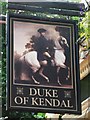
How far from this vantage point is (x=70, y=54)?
3.37 m

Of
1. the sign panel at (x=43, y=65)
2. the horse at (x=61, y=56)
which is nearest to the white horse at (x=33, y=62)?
the sign panel at (x=43, y=65)

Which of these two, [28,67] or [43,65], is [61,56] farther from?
[28,67]

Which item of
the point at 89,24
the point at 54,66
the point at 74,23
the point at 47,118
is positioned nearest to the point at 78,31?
the point at 74,23

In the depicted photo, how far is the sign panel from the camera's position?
122 inches

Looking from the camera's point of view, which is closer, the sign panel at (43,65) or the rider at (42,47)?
the sign panel at (43,65)

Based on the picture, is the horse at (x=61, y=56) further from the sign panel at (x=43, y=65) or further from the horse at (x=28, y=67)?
the horse at (x=28, y=67)

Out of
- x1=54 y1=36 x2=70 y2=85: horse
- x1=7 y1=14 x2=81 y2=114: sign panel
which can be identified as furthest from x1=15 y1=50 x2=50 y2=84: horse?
x1=54 y1=36 x2=70 y2=85: horse

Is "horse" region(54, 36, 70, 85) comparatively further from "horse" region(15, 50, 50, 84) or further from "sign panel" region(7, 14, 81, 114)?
"horse" region(15, 50, 50, 84)

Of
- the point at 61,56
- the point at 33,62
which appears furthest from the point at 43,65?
the point at 61,56

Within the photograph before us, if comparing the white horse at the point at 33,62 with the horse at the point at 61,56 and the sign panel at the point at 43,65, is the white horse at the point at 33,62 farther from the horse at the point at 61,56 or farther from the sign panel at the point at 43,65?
the horse at the point at 61,56

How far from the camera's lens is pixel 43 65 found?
129 inches

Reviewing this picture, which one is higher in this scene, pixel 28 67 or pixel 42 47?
pixel 42 47

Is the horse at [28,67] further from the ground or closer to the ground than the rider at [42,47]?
closer to the ground

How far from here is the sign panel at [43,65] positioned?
3.09m
